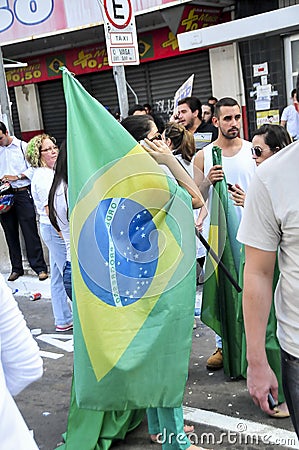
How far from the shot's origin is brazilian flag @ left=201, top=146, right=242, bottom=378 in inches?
143

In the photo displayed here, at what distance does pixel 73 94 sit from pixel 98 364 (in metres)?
1.35

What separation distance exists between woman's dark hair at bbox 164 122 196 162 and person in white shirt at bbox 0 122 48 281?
2912mm

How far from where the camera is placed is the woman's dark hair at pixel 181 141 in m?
4.54

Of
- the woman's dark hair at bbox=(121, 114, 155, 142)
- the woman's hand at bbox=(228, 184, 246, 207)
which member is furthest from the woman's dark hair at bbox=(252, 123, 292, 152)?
the woman's dark hair at bbox=(121, 114, 155, 142)

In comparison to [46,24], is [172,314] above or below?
below

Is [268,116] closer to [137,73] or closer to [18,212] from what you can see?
[137,73]

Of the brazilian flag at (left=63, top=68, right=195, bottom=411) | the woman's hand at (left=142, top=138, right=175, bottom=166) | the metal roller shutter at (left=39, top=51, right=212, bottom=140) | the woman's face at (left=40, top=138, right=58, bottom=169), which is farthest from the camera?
the metal roller shutter at (left=39, top=51, right=212, bottom=140)

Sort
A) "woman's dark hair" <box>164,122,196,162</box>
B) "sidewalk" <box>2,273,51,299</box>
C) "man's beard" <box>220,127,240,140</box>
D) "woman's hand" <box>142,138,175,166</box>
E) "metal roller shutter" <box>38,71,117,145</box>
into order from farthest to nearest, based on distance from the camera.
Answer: "metal roller shutter" <box>38,71,117,145</box> → "sidewalk" <box>2,273,51,299</box> → "woman's dark hair" <box>164,122,196,162</box> → "man's beard" <box>220,127,240,140</box> → "woman's hand" <box>142,138,175,166</box>

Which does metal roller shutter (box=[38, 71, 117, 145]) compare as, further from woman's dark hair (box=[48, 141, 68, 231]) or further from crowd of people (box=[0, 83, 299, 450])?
woman's dark hair (box=[48, 141, 68, 231])

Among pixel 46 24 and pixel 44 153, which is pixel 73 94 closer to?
pixel 44 153

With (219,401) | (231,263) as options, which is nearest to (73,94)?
(231,263)

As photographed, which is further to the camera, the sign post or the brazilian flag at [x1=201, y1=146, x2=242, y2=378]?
the sign post

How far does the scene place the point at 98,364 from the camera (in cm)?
261

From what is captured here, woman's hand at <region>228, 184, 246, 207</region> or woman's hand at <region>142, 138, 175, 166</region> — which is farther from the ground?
woman's hand at <region>142, 138, 175, 166</region>
